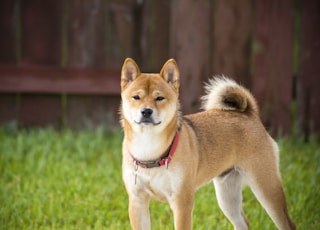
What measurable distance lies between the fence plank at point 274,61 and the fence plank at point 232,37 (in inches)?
4.3

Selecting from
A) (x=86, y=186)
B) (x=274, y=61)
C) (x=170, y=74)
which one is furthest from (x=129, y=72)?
(x=274, y=61)

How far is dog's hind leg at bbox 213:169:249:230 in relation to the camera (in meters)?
4.42

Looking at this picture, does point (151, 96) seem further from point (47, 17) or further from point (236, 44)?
point (47, 17)

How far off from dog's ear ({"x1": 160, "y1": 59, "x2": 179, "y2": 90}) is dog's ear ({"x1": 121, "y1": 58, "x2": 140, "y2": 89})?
0.60ft

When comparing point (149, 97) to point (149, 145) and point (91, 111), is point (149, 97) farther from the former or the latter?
point (91, 111)

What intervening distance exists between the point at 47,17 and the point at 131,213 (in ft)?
12.9

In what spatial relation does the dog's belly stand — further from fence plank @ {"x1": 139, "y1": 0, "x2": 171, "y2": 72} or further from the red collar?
fence plank @ {"x1": 139, "y1": 0, "x2": 171, "y2": 72}

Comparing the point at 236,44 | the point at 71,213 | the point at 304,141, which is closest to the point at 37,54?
the point at 236,44

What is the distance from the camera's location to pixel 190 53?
6.77 meters

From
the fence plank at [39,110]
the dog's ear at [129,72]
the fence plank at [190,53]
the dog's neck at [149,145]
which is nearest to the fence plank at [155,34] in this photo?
the fence plank at [190,53]

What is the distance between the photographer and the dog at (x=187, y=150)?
375 centimetres

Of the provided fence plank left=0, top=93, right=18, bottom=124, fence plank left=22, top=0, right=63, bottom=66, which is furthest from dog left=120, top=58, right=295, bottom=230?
fence plank left=0, top=93, right=18, bottom=124

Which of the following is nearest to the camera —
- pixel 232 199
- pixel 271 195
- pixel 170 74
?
pixel 170 74

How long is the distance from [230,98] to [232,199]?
80 cm
